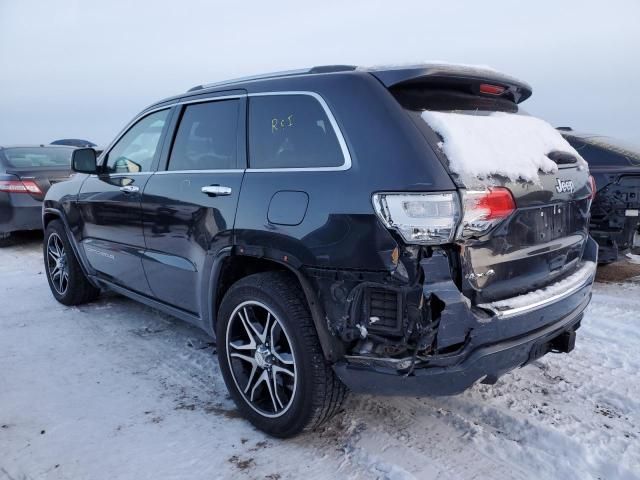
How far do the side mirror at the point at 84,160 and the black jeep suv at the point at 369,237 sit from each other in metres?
1.23

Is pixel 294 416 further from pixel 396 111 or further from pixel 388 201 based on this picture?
pixel 396 111

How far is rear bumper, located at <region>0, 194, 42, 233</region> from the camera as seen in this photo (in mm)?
7422

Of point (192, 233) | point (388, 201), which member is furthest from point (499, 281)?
point (192, 233)

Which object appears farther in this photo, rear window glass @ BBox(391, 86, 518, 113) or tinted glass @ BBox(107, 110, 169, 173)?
tinted glass @ BBox(107, 110, 169, 173)

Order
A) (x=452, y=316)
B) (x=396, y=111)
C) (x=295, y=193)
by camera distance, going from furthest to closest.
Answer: (x=295, y=193)
(x=396, y=111)
(x=452, y=316)

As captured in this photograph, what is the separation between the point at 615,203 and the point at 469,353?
4042mm

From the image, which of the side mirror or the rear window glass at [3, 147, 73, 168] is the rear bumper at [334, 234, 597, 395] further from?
the rear window glass at [3, 147, 73, 168]

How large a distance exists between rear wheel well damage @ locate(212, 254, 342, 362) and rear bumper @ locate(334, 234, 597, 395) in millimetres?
98

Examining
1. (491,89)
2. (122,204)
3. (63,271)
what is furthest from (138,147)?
(491,89)

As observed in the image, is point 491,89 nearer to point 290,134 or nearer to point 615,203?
point 290,134

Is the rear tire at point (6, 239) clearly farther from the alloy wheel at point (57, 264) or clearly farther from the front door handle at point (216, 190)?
the front door handle at point (216, 190)

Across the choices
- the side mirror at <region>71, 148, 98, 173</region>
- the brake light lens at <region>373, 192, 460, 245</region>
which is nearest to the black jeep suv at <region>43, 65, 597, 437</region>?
the brake light lens at <region>373, 192, 460, 245</region>

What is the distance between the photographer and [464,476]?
237cm

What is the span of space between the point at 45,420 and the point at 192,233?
4.36ft
